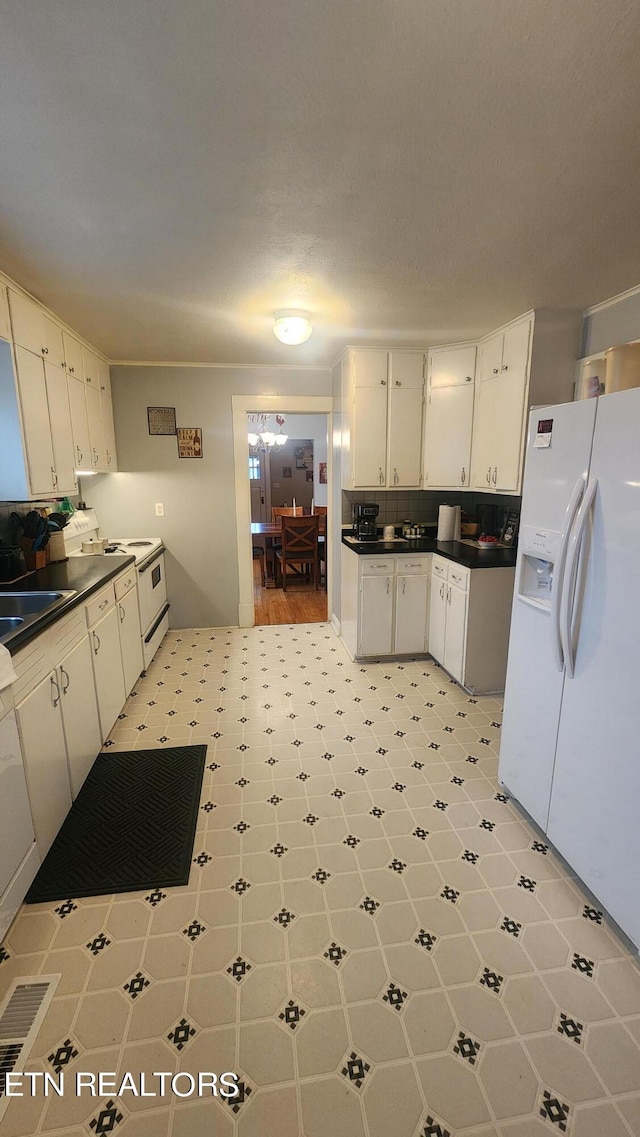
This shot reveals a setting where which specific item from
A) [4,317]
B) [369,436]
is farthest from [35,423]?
[369,436]

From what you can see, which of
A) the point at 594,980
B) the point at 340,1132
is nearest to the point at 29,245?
the point at 340,1132

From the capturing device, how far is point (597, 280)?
226cm

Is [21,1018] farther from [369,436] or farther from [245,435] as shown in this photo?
[245,435]

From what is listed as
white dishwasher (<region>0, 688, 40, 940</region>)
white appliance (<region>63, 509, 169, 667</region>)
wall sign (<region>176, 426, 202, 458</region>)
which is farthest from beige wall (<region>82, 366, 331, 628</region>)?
white dishwasher (<region>0, 688, 40, 940</region>)

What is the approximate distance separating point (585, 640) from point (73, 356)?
11.1 feet

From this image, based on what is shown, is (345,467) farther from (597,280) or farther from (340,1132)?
(340,1132)

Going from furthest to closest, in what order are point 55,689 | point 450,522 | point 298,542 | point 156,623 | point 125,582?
1. point 298,542
2. point 156,623
3. point 450,522
4. point 125,582
5. point 55,689

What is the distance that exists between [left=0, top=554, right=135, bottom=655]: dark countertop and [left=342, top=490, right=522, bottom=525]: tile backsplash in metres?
1.87

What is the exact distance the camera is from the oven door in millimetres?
3365

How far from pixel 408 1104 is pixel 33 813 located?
1.42 m

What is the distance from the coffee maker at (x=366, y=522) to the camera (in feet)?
12.4

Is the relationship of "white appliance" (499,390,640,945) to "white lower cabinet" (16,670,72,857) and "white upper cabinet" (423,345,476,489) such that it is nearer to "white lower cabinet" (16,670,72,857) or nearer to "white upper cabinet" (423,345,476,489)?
"white upper cabinet" (423,345,476,489)

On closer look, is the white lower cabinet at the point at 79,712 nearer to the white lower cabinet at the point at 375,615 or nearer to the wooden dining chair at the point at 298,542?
the white lower cabinet at the point at 375,615

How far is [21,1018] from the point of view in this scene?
1.29 metres
